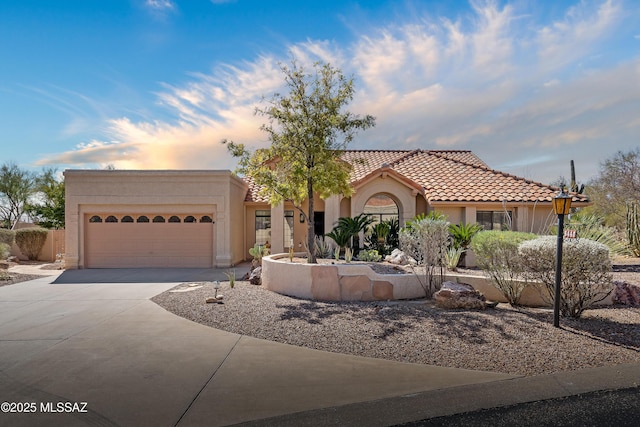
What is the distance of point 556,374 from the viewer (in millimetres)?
5195

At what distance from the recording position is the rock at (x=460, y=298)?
26.2 ft

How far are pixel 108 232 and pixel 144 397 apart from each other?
14812mm

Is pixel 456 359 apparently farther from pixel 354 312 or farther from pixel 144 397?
pixel 144 397

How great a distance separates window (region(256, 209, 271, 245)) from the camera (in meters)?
20.0

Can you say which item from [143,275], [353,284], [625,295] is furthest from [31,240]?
[625,295]

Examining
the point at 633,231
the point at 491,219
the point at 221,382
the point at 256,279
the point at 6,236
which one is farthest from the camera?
the point at 6,236

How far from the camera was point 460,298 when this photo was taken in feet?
26.3

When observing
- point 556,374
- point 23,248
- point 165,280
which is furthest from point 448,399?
point 23,248

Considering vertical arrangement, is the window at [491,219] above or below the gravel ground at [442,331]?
above

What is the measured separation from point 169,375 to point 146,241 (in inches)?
532

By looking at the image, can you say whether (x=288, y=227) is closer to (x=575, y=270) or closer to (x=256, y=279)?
(x=256, y=279)

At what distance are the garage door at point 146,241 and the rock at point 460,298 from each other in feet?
38.6

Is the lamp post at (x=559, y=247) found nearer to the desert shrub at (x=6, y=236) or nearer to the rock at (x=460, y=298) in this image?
the rock at (x=460, y=298)

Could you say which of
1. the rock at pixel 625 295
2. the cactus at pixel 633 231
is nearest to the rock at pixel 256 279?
the rock at pixel 625 295
